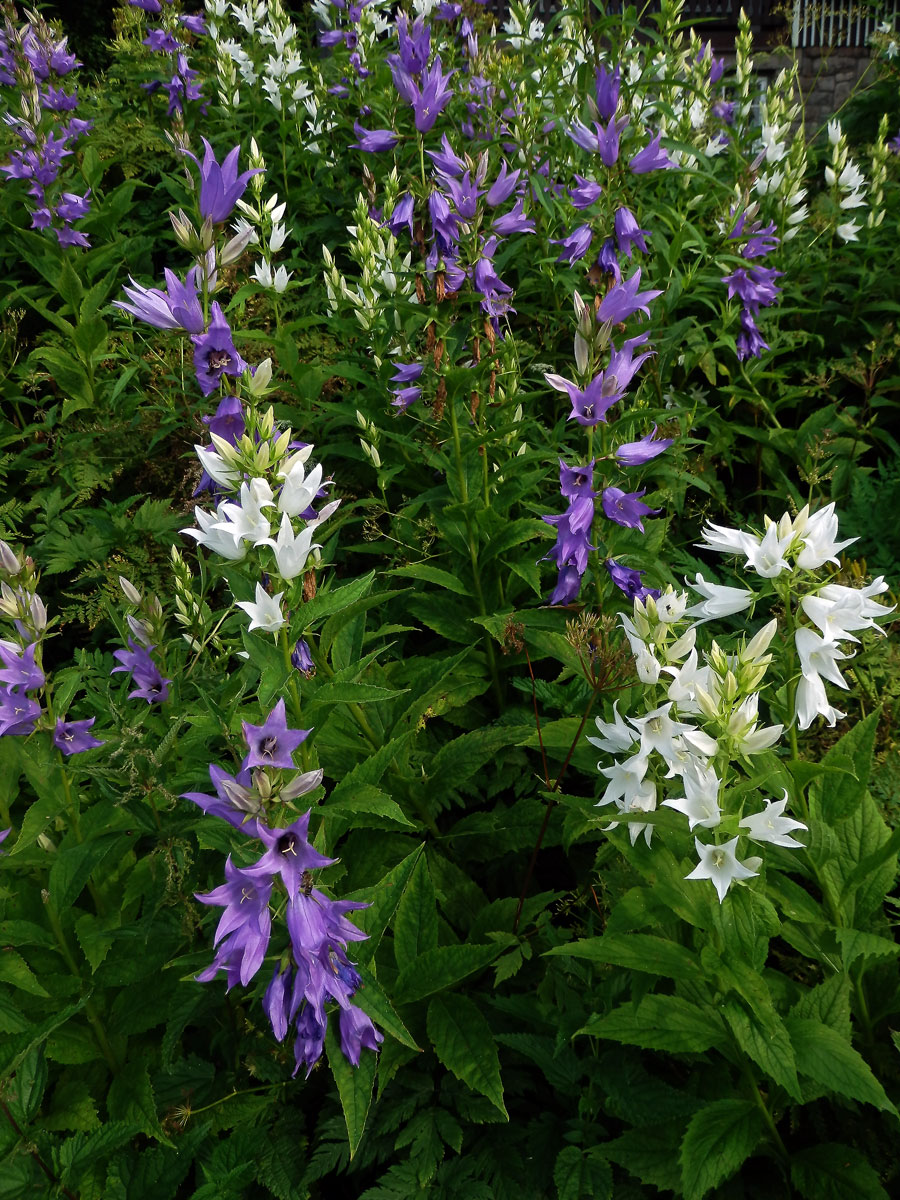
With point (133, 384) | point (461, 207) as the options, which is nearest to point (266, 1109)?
point (461, 207)

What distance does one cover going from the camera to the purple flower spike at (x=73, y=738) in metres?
2.10

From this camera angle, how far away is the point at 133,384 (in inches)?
181

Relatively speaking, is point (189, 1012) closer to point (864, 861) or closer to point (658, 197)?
point (864, 861)

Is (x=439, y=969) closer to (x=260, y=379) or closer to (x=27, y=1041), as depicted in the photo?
(x=27, y=1041)

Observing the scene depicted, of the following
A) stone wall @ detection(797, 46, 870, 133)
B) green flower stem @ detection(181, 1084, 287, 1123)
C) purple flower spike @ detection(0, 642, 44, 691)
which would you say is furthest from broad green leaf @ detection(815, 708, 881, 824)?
stone wall @ detection(797, 46, 870, 133)

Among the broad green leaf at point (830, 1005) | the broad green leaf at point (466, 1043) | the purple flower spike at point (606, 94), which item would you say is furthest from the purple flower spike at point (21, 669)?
the purple flower spike at point (606, 94)

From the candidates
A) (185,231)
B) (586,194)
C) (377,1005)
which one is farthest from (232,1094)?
(586,194)

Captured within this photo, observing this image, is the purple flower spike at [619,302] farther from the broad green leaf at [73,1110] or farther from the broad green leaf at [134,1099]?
the broad green leaf at [73,1110]

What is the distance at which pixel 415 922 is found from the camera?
6.93ft

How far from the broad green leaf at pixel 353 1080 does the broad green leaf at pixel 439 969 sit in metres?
0.27

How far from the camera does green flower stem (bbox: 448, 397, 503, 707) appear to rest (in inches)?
109

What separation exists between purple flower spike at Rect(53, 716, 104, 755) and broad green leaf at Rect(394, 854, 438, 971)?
2.82ft

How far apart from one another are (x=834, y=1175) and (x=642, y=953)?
65cm

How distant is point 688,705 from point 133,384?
154 inches
